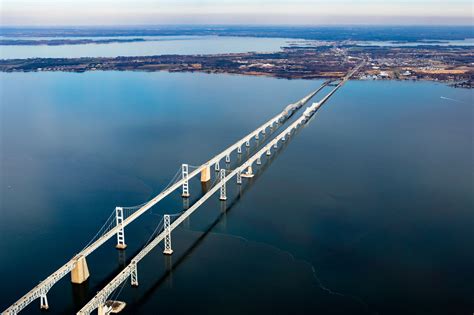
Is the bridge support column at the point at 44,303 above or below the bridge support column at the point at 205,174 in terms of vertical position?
below

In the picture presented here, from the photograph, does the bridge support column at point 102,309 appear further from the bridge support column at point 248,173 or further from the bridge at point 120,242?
the bridge support column at point 248,173

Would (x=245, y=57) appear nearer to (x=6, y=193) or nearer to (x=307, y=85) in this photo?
(x=307, y=85)

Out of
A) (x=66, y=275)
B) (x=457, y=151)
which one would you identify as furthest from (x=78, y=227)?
(x=457, y=151)

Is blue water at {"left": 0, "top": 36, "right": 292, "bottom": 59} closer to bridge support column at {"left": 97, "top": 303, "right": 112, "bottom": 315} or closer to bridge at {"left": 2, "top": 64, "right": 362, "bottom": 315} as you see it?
bridge at {"left": 2, "top": 64, "right": 362, "bottom": 315}

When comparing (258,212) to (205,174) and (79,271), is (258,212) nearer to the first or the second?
(205,174)

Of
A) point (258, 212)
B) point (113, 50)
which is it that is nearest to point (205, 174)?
point (258, 212)

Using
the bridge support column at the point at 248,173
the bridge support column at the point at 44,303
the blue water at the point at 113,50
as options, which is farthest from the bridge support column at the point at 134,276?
the blue water at the point at 113,50

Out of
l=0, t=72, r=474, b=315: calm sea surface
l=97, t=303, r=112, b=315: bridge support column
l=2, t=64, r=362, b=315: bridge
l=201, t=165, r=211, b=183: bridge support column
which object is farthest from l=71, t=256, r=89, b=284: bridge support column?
l=201, t=165, r=211, b=183: bridge support column
